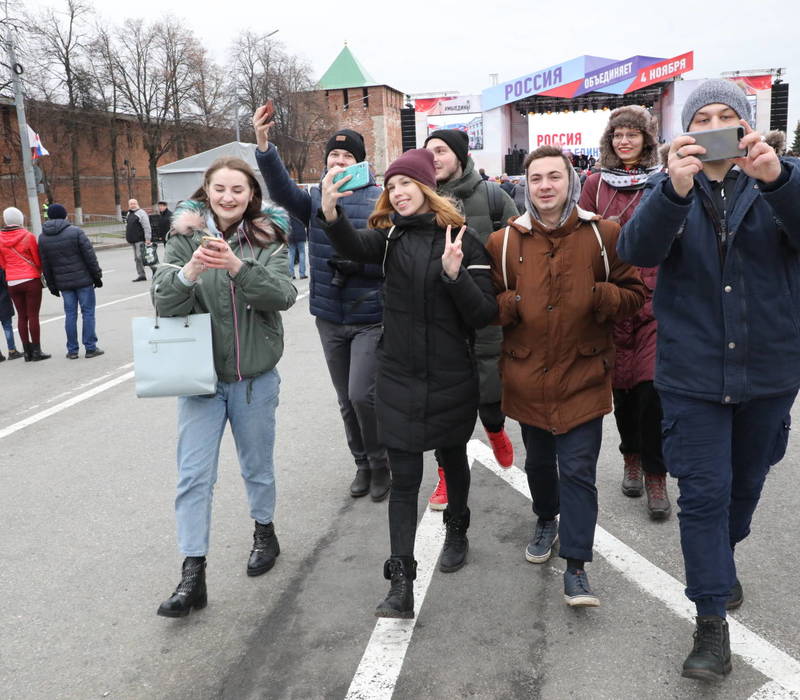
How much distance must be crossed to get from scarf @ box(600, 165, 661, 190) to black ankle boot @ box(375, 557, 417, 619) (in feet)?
7.78

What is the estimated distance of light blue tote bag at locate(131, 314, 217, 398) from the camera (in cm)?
327

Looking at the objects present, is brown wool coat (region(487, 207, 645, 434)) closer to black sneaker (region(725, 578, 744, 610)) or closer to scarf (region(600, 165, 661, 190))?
black sneaker (region(725, 578, 744, 610))

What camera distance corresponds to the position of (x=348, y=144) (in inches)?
167

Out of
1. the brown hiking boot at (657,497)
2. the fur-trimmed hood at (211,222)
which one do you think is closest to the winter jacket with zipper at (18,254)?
the fur-trimmed hood at (211,222)

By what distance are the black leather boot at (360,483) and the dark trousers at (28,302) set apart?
251 inches

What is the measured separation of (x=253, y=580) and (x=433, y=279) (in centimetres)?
168

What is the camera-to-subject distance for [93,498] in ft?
15.5

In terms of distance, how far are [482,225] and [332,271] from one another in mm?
899

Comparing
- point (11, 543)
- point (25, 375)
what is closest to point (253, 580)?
point (11, 543)

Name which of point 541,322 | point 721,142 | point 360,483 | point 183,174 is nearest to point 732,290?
point 721,142

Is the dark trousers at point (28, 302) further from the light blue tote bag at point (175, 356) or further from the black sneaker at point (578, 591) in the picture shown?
the black sneaker at point (578, 591)

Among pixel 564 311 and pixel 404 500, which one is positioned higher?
pixel 564 311

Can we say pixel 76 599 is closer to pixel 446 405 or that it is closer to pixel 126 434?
pixel 446 405

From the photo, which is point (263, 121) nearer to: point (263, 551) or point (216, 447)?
point (216, 447)
